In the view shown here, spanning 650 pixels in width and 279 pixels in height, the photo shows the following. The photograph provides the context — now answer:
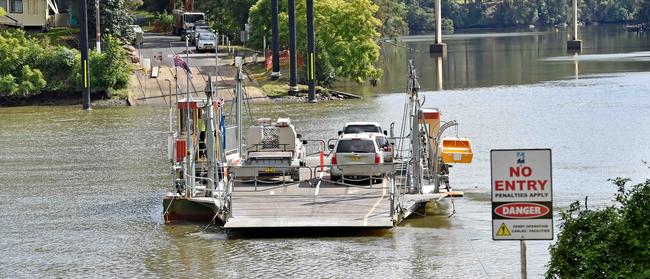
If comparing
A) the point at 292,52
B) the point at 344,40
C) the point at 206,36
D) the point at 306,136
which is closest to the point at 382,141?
the point at 306,136

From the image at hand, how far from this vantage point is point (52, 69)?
79.2 m

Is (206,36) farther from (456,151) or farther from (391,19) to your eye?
(456,151)

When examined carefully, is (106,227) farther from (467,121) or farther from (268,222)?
(467,121)

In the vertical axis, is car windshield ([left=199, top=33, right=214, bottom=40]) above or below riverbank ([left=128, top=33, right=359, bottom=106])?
above

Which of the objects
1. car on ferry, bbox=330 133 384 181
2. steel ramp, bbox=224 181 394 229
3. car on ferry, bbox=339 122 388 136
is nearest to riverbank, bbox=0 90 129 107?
car on ferry, bbox=339 122 388 136

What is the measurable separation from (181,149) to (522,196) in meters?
22.9

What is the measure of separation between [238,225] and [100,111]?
4211 cm

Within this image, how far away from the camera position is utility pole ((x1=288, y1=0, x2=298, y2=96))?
76250 mm

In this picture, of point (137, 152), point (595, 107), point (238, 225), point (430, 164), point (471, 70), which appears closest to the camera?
point (238, 225)

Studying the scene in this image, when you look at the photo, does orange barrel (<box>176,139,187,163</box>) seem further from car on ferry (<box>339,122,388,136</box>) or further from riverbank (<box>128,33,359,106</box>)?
riverbank (<box>128,33,359,106</box>)

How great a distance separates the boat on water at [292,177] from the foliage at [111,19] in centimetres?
4859

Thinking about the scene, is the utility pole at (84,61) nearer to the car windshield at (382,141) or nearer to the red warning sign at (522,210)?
the car windshield at (382,141)

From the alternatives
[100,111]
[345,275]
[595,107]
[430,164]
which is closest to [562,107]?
[595,107]

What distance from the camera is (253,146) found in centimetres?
4331
